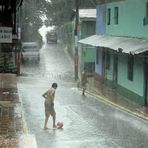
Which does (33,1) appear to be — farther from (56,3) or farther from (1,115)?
(1,115)

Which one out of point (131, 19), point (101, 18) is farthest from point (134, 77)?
point (101, 18)

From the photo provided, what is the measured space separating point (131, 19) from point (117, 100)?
175 inches

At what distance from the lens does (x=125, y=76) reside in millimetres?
31047

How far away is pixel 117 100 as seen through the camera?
29.6 metres

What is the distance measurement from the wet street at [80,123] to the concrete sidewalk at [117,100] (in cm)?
50

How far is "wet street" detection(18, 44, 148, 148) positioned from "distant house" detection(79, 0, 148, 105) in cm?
222

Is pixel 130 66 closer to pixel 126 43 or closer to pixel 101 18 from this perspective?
pixel 126 43

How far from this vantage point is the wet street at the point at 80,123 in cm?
1652

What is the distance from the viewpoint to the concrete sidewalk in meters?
24.1

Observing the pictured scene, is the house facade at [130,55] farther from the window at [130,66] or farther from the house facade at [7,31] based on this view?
the house facade at [7,31]

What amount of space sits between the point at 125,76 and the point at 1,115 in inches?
495

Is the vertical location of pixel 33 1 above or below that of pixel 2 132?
above

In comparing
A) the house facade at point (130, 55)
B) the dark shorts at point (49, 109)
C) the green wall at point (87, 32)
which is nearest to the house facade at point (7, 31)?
the dark shorts at point (49, 109)

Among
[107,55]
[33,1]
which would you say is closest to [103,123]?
[107,55]
